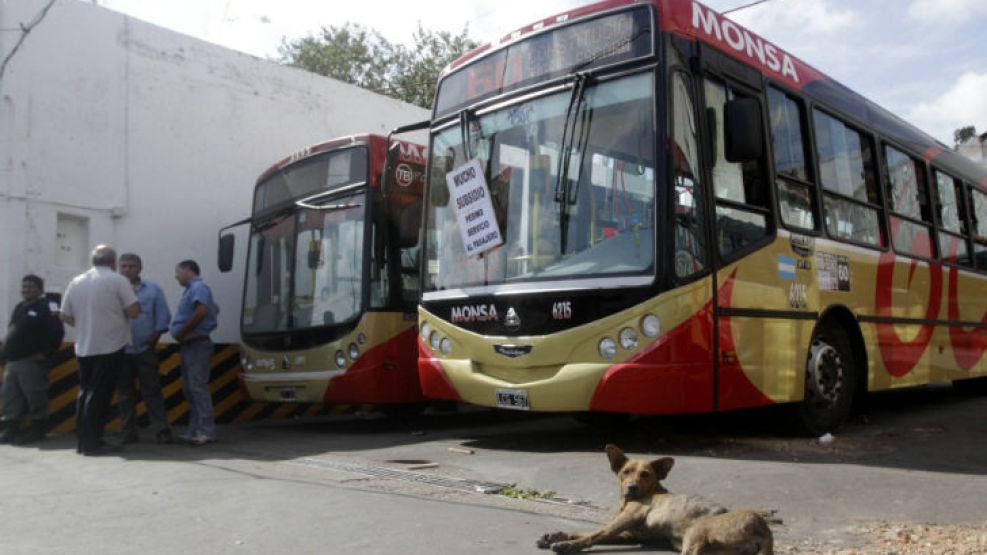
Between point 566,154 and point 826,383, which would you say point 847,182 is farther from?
point 566,154

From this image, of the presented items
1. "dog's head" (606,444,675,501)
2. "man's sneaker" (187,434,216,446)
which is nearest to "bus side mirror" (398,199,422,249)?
"man's sneaker" (187,434,216,446)

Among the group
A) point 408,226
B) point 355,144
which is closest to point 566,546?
point 408,226

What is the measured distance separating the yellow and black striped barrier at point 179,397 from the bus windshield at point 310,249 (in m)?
0.91

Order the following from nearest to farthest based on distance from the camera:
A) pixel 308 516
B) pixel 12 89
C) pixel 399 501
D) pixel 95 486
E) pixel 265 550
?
pixel 265 550
pixel 308 516
pixel 399 501
pixel 95 486
pixel 12 89

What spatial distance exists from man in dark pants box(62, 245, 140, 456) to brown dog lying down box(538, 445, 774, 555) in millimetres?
4895

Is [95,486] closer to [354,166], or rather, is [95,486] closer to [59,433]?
[59,433]

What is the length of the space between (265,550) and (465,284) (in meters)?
3.28

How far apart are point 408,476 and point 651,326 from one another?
6.37 feet

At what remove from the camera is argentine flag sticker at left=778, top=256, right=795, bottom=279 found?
6.42 metres

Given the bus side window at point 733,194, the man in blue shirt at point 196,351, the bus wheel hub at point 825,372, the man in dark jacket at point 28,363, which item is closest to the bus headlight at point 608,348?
the bus side window at point 733,194

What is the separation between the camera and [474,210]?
6719 millimetres

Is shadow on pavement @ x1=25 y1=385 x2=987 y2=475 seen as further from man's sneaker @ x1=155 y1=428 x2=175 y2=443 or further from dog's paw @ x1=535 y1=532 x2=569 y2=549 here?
dog's paw @ x1=535 y1=532 x2=569 y2=549

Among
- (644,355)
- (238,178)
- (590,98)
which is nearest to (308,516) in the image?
(644,355)

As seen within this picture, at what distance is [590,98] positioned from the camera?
614 cm
